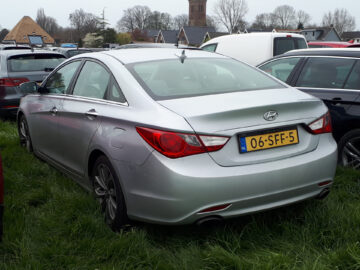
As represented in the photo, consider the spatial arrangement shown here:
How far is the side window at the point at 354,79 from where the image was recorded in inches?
182

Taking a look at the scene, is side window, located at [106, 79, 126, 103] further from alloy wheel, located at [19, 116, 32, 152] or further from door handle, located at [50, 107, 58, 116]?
alloy wheel, located at [19, 116, 32, 152]

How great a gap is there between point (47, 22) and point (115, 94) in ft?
428

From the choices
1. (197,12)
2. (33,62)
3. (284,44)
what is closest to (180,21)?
(197,12)

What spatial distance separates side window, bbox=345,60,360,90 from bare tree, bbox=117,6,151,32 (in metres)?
107

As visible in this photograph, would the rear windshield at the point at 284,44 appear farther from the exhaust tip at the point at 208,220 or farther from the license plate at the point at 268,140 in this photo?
the exhaust tip at the point at 208,220

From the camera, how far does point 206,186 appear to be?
Result: 2.84m

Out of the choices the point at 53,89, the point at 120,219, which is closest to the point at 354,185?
the point at 120,219

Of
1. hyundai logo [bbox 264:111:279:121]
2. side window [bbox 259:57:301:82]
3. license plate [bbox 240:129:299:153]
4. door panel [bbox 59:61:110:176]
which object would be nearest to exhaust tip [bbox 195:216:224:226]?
license plate [bbox 240:129:299:153]

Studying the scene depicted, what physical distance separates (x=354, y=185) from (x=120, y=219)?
2.29 metres

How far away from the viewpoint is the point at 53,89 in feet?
16.2

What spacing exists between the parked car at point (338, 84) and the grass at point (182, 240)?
2.37ft

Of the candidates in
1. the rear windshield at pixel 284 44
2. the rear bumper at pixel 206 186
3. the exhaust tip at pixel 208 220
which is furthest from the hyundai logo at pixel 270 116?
the rear windshield at pixel 284 44

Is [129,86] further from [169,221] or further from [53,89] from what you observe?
[53,89]

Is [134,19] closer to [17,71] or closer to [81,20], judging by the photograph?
[81,20]
